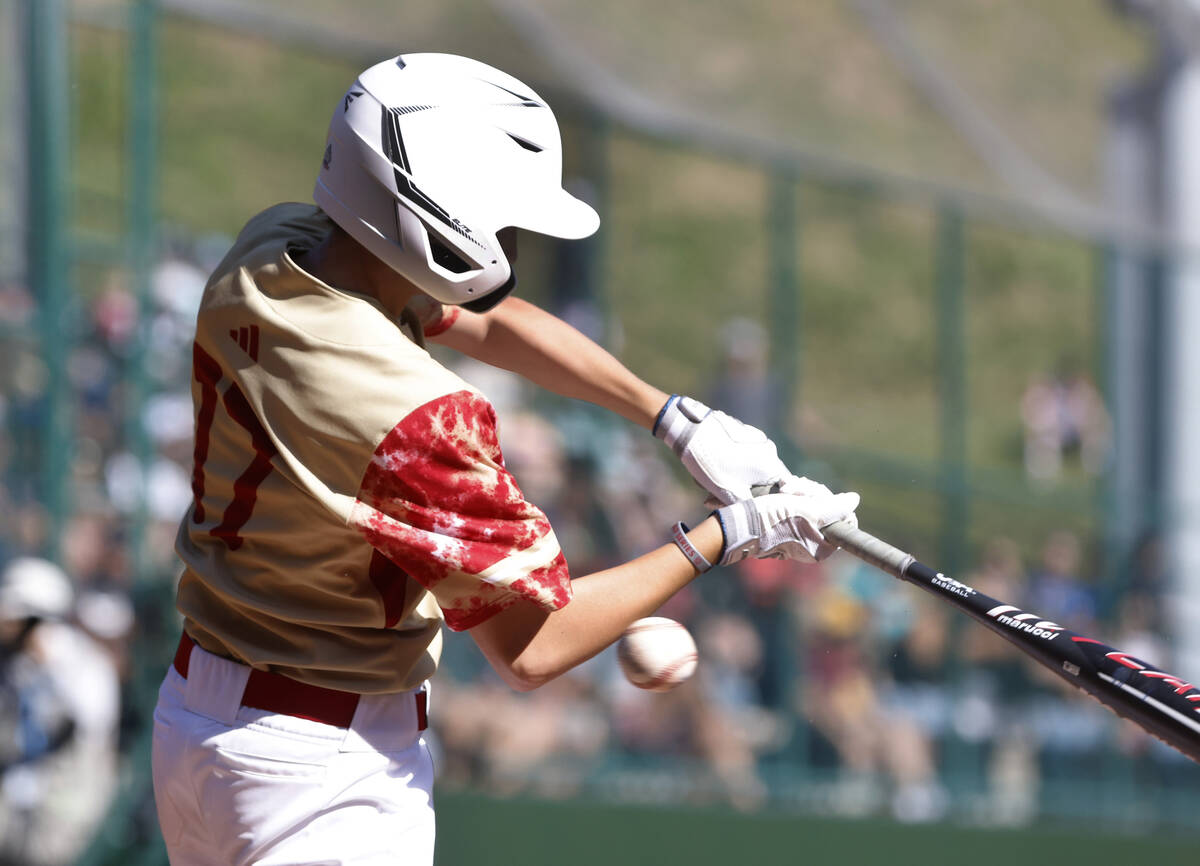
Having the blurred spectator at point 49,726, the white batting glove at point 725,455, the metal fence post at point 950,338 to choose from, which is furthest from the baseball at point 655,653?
the metal fence post at point 950,338

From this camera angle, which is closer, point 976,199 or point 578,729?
point 578,729

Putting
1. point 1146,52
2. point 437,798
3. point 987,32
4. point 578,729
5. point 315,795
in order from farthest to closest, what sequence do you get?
point 1146,52
point 987,32
point 578,729
point 437,798
point 315,795

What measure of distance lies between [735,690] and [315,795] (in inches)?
223

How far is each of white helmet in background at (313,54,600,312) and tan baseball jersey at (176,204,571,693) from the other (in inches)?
5.2

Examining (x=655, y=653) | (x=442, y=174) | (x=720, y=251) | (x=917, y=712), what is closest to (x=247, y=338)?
(x=442, y=174)

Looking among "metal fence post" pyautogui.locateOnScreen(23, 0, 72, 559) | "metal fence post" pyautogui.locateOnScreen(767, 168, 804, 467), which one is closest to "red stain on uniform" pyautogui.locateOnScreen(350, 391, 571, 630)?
"metal fence post" pyautogui.locateOnScreen(23, 0, 72, 559)

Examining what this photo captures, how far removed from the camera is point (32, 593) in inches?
274

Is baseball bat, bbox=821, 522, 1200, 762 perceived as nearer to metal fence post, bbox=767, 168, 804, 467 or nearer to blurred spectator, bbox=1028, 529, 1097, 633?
metal fence post, bbox=767, 168, 804, 467

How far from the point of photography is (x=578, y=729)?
7.71m

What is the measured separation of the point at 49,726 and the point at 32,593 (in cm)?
62

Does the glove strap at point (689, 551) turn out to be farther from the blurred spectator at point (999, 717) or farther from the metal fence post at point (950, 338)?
the metal fence post at point (950, 338)

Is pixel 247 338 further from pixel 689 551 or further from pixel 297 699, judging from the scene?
pixel 689 551

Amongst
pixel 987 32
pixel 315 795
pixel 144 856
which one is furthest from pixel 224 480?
pixel 987 32

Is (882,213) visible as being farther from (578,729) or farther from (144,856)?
(144,856)
